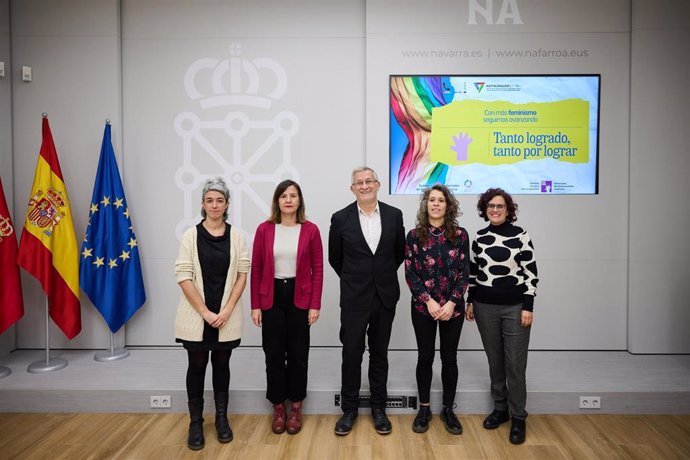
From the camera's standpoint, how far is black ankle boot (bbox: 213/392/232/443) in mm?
2953

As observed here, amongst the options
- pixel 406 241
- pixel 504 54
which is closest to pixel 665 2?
pixel 504 54

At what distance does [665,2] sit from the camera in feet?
13.6

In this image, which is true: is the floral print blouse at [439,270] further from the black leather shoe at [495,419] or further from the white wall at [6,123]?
the white wall at [6,123]

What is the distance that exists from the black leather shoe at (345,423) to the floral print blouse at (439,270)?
0.83 m

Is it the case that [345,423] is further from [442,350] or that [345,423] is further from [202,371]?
[202,371]

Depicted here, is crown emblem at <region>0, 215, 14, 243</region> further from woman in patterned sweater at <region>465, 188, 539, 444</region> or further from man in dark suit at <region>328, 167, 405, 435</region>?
woman in patterned sweater at <region>465, 188, 539, 444</region>

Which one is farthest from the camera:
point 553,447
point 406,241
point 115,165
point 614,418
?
point 115,165

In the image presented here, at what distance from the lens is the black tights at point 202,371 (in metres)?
2.90

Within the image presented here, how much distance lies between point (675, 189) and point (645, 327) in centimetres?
124

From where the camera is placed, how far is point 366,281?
2967 mm

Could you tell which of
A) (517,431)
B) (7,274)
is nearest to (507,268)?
(517,431)

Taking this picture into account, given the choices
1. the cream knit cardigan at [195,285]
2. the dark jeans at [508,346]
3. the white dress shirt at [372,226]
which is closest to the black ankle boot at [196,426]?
the cream knit cardigan at [195,285]

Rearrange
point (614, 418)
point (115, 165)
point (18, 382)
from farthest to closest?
1. point (115, 165)
2. point (18, 382)
3. point (614, 418)

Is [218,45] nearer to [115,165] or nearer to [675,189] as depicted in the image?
[115,165]
